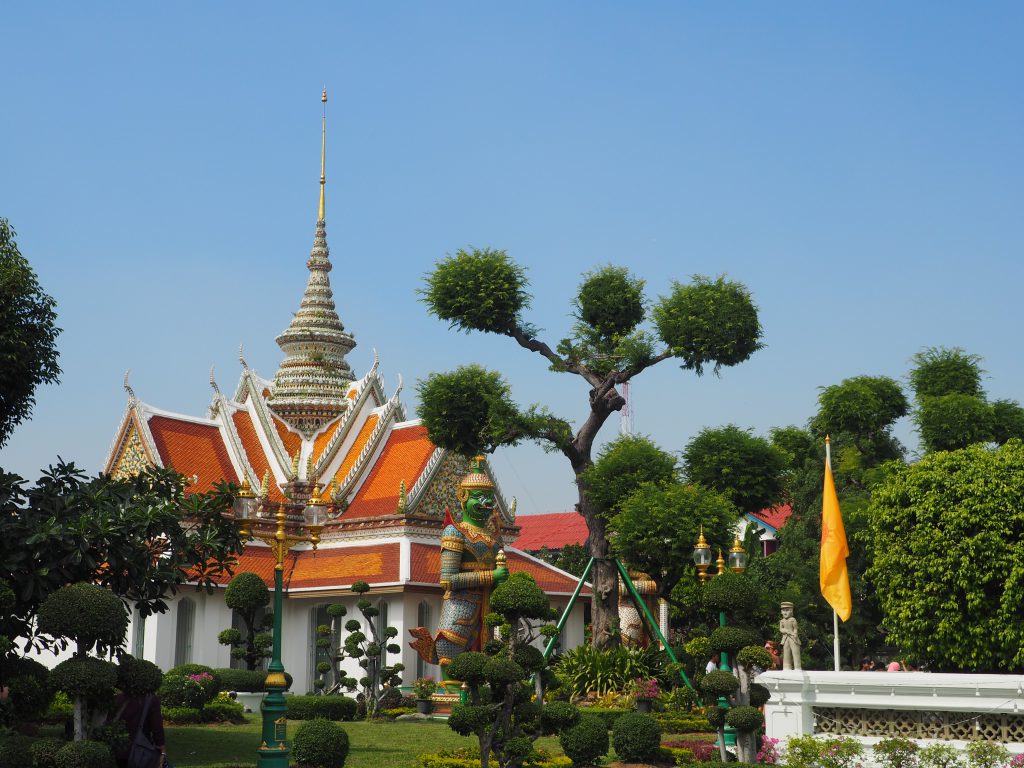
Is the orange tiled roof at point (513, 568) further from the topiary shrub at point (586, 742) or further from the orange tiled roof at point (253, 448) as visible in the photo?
the topiary shrub at point (586, 742)

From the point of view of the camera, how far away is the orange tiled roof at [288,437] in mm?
34156

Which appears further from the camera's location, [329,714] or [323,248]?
[323,248]

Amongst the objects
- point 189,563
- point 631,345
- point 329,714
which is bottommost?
point 329,714

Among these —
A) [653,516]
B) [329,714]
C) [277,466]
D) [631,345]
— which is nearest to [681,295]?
[631,345]

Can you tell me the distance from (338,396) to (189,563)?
1921cm

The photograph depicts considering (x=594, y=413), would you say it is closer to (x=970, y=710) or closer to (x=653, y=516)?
(x=653, y=516)

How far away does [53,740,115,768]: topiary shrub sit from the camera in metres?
11.7

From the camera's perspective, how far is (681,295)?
2572 cm

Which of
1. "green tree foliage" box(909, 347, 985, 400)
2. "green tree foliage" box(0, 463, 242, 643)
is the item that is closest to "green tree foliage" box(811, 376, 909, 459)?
"green tree foliage" box(909, 347, 985, 400)

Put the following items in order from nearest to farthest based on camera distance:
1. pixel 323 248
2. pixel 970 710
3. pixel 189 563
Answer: pixel 970 710 < pixel 189 563 < pixel 323 248

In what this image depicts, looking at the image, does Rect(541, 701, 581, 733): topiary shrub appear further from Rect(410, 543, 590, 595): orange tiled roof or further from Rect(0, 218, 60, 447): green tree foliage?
Rect(410, 543, 590, 595): orange tiled roof

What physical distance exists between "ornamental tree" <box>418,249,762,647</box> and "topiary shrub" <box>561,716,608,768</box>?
842 centimetres

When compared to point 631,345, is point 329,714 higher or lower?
lower

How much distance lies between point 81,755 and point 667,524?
14.6m
